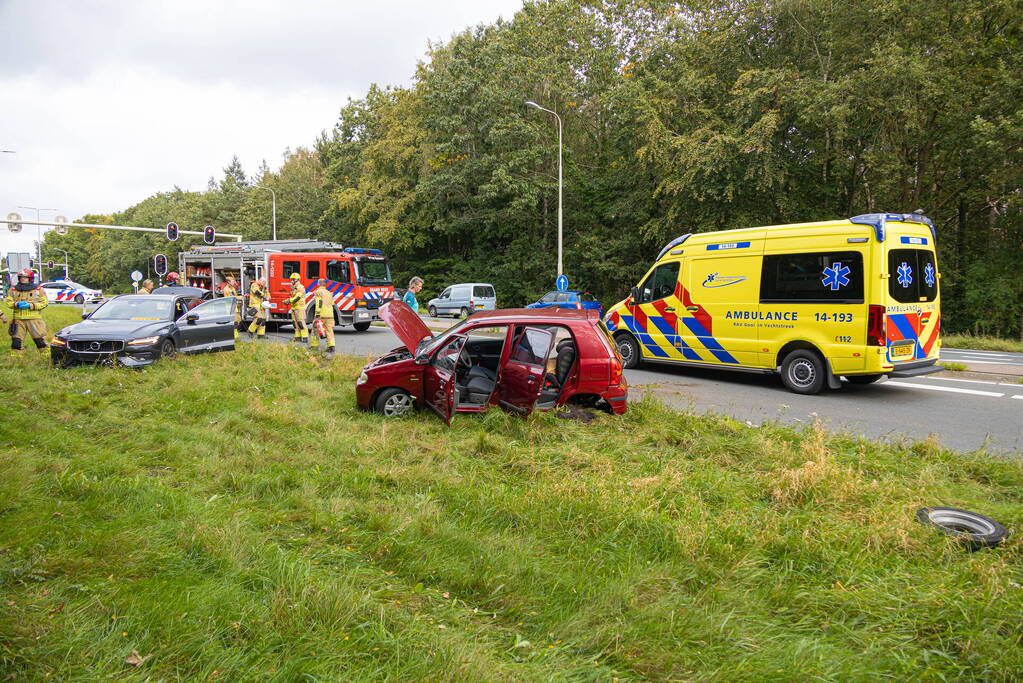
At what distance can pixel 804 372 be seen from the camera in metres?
9.59

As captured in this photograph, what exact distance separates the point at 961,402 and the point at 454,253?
112 ft

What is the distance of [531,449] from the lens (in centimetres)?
582

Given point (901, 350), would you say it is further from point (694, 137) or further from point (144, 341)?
point (694, 137)

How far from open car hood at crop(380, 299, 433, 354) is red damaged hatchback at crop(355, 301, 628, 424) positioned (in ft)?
0.87

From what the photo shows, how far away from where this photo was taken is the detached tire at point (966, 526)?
3.92 metres

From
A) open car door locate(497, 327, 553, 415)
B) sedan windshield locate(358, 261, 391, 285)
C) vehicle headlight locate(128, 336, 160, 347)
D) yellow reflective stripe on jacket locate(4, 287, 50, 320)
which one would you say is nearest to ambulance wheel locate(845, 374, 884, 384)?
open car door locate(497, 327, 553, 415)

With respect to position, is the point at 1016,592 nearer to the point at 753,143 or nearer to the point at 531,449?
the point at 531,449

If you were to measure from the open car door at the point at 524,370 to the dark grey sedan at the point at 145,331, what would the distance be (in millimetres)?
7272

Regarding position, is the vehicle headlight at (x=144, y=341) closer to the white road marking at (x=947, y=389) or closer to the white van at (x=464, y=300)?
the white road marking at (x=947, y=389)

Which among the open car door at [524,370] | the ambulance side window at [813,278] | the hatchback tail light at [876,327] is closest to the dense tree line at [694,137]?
the ambulance side window at [813,278]

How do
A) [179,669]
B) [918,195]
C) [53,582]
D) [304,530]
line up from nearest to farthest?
[179,669] < [53,582] < [304,530] < [918,195]

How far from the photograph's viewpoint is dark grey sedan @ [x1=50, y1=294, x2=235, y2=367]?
34.1 feet

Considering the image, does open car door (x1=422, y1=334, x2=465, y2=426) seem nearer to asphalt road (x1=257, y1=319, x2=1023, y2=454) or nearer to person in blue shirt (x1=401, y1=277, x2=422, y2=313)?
asphalt road (x1=257, y1=319, x2=1023, y2=454)

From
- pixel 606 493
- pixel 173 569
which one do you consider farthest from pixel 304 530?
pixel 606 493
